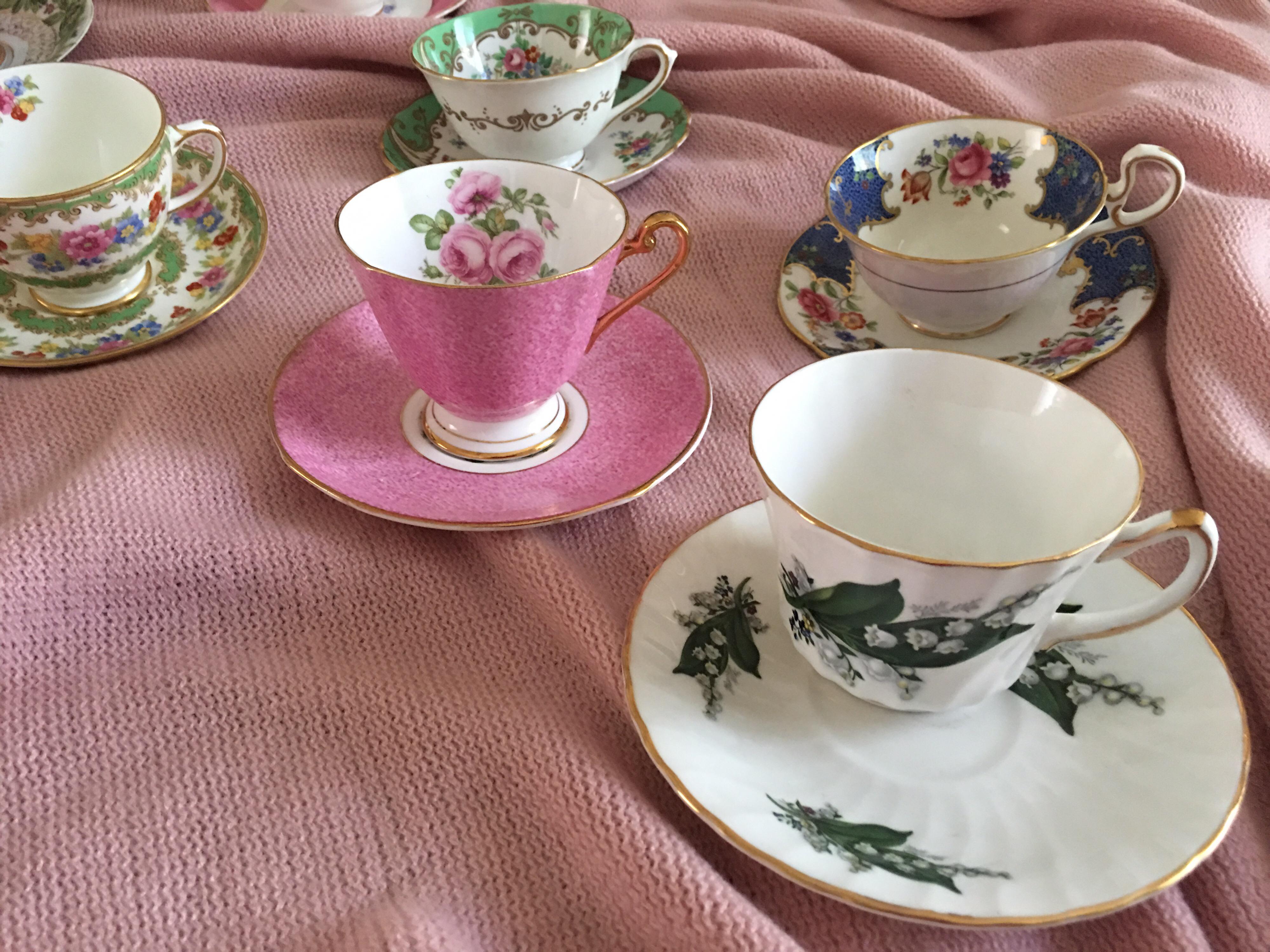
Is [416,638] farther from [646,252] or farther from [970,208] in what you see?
[970,208]

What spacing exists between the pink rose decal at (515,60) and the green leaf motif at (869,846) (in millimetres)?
659

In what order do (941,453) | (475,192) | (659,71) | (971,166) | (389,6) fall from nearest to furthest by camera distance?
(941,453) < (475,192) < (971,166) < (659,71) < (389,6)

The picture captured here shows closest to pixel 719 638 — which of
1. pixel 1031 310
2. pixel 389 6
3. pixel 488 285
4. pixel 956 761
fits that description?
pixel 956 761

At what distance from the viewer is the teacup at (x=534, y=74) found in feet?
2.40

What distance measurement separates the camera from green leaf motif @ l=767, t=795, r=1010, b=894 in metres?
0.35

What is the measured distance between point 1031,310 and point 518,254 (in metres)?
0.32

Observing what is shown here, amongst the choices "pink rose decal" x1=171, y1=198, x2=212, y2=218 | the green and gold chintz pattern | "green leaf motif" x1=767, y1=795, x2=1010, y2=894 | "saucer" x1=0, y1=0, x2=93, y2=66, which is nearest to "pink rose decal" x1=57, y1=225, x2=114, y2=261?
the green and gold chintz pattern

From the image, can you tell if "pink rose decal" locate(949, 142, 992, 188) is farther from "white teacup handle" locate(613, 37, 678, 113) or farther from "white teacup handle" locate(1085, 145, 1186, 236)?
"white teacup handle" locate(613, 37, 678, 113)

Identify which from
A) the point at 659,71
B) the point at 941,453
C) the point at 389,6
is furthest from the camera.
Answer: the point at 389,6

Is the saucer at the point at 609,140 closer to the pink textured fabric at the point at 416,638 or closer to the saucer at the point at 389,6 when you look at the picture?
the pink textured fabric at the point at 416,638

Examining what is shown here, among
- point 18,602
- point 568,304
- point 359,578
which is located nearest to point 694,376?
point 568,304

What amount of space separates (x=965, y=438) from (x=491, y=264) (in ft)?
0.97

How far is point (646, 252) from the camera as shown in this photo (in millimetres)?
570

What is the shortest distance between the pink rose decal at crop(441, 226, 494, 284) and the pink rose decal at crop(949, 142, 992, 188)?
33 centimetres
